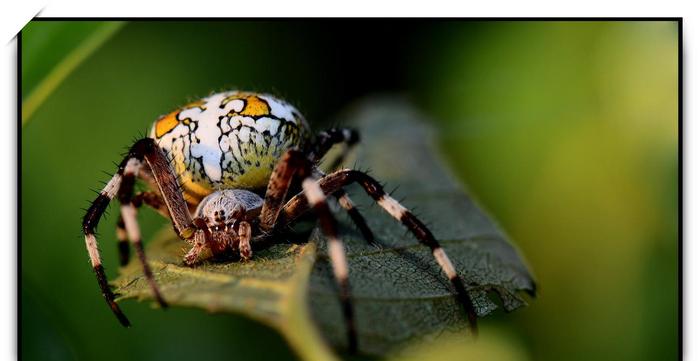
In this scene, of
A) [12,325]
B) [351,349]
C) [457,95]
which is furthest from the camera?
[457,95]

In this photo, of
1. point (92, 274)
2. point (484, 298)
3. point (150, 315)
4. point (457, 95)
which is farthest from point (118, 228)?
point (457, 95)

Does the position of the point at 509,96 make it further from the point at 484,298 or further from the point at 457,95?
the point at 484,298

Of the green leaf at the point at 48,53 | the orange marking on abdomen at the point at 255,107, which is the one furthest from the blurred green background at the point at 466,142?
the orange marking on abdomen at the point at 255,107

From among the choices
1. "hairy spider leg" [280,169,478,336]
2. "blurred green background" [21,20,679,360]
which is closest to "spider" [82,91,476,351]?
"hairy spider leg" [280,169,478,336]

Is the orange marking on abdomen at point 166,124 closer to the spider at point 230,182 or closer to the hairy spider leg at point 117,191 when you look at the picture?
the spider at point 230,182

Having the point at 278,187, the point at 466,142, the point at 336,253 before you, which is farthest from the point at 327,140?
the point at 466,142

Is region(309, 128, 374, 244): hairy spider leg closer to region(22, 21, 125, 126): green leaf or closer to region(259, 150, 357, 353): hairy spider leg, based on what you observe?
region(259, 150, 357, 353): hairy spider leg
